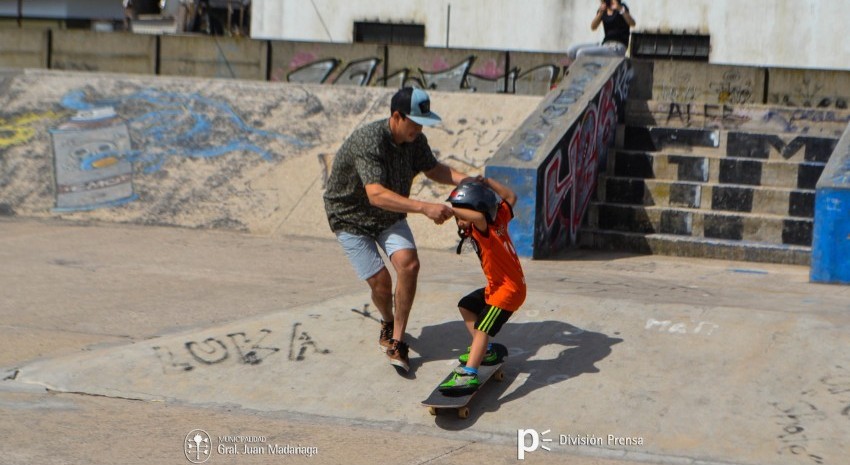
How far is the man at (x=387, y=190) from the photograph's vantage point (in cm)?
584

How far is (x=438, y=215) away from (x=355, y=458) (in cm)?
123

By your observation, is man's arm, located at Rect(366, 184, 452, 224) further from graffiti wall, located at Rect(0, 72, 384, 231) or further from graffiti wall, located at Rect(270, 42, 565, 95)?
graffiti wall, located at Rect(270, 42, 565, 95)

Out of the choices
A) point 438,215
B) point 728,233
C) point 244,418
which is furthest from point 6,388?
point 728,233

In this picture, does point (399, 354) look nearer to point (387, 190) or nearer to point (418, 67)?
point (387, 190)

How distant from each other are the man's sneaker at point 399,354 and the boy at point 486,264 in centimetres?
41

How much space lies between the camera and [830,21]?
18.1m

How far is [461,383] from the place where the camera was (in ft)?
18.2

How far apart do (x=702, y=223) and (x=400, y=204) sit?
5311 mm

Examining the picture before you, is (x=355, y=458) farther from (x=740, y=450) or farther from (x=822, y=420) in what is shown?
(x=822, y=420)
